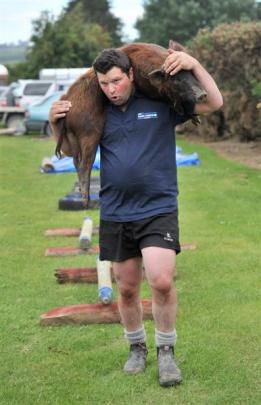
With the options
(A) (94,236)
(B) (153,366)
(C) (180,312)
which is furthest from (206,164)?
(B) (153,366)

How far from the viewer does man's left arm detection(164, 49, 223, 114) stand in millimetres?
3789

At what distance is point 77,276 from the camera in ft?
22.0

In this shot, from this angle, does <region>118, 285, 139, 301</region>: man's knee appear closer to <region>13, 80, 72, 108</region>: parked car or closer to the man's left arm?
the man's left arm

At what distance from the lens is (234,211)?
10016mm

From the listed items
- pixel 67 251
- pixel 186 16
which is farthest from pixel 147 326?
pixel 186 16

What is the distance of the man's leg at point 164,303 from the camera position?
4.09 metres

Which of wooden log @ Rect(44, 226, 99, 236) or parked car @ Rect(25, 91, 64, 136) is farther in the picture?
parked car @ Rect(25, 91, 64, 136)

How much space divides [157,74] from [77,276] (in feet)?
10.6

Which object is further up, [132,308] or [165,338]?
[132,308]

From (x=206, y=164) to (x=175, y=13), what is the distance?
136 ft

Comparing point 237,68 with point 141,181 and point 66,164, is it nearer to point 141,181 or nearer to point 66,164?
point 66,164

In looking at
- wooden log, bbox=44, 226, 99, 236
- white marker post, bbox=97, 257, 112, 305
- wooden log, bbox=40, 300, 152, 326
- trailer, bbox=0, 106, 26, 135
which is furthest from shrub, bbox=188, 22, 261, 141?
wooden log, bbox=40, 300, 152, 326

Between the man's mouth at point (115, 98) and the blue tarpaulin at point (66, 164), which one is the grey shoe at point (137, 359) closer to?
the man's mouth at point (115, 98)

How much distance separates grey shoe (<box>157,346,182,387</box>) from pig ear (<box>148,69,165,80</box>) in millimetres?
1661
